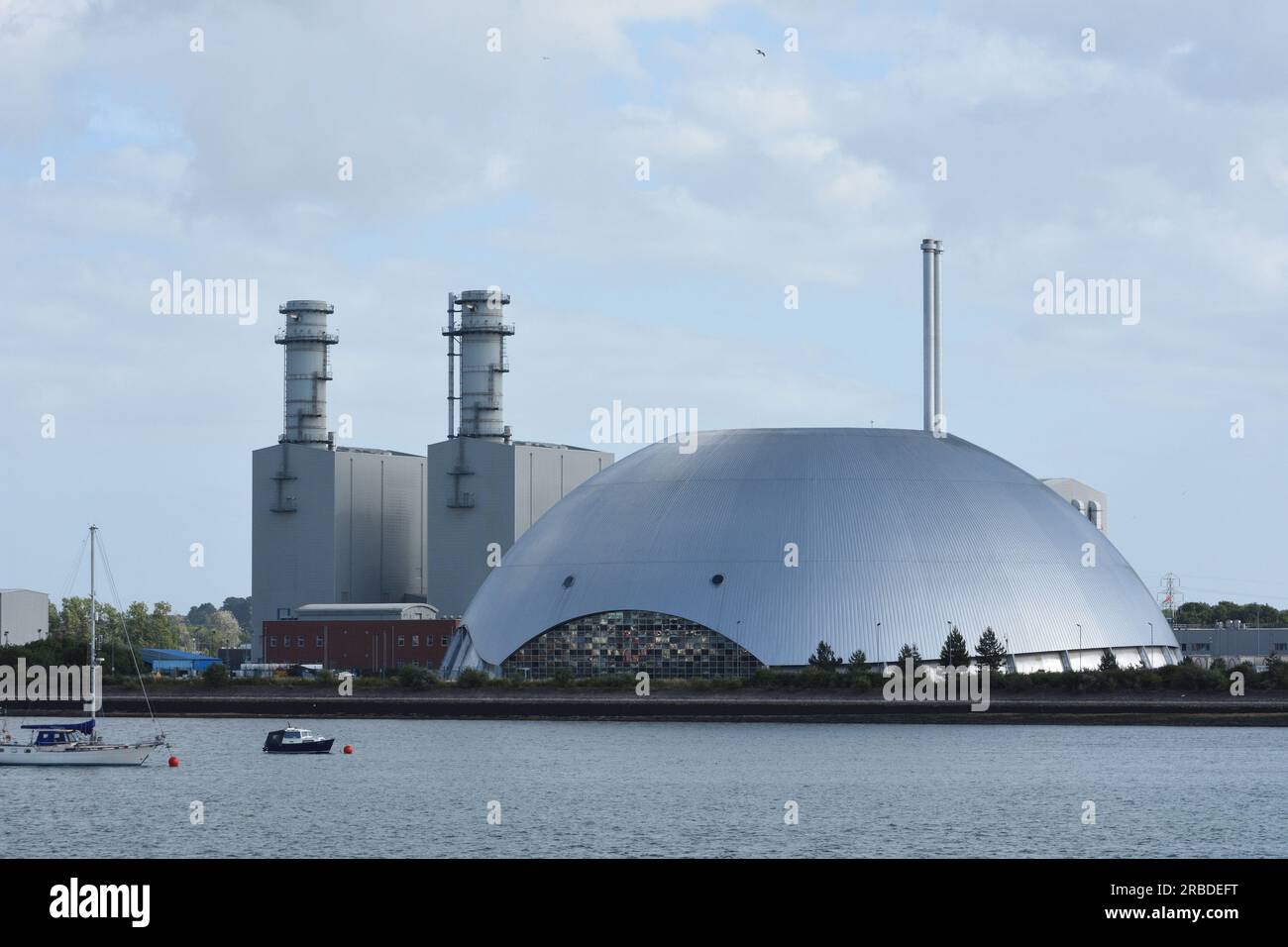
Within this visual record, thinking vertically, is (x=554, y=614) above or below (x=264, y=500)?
below

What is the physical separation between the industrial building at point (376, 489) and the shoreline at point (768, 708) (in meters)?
24.4

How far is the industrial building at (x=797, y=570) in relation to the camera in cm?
8325

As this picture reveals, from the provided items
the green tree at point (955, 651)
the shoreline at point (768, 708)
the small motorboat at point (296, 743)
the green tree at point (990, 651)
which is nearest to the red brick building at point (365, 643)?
the shoreline at point (768, 708)

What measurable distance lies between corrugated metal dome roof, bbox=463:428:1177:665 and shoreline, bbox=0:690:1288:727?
482 cm

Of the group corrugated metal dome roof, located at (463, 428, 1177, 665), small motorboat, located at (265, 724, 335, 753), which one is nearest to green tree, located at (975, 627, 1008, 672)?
corrugated metal dome roof, located at (463, 428, 1177, 665)

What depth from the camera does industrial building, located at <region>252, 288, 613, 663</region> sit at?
362 feet

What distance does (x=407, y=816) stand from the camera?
145 ft

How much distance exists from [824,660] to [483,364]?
39855mm

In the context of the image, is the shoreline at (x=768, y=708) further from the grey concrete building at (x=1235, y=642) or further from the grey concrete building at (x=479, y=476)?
the grey concrete building at (x=1235, y=642)

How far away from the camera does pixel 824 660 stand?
80250 millimetres

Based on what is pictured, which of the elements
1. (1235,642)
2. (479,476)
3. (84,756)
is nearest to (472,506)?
(479,476)
